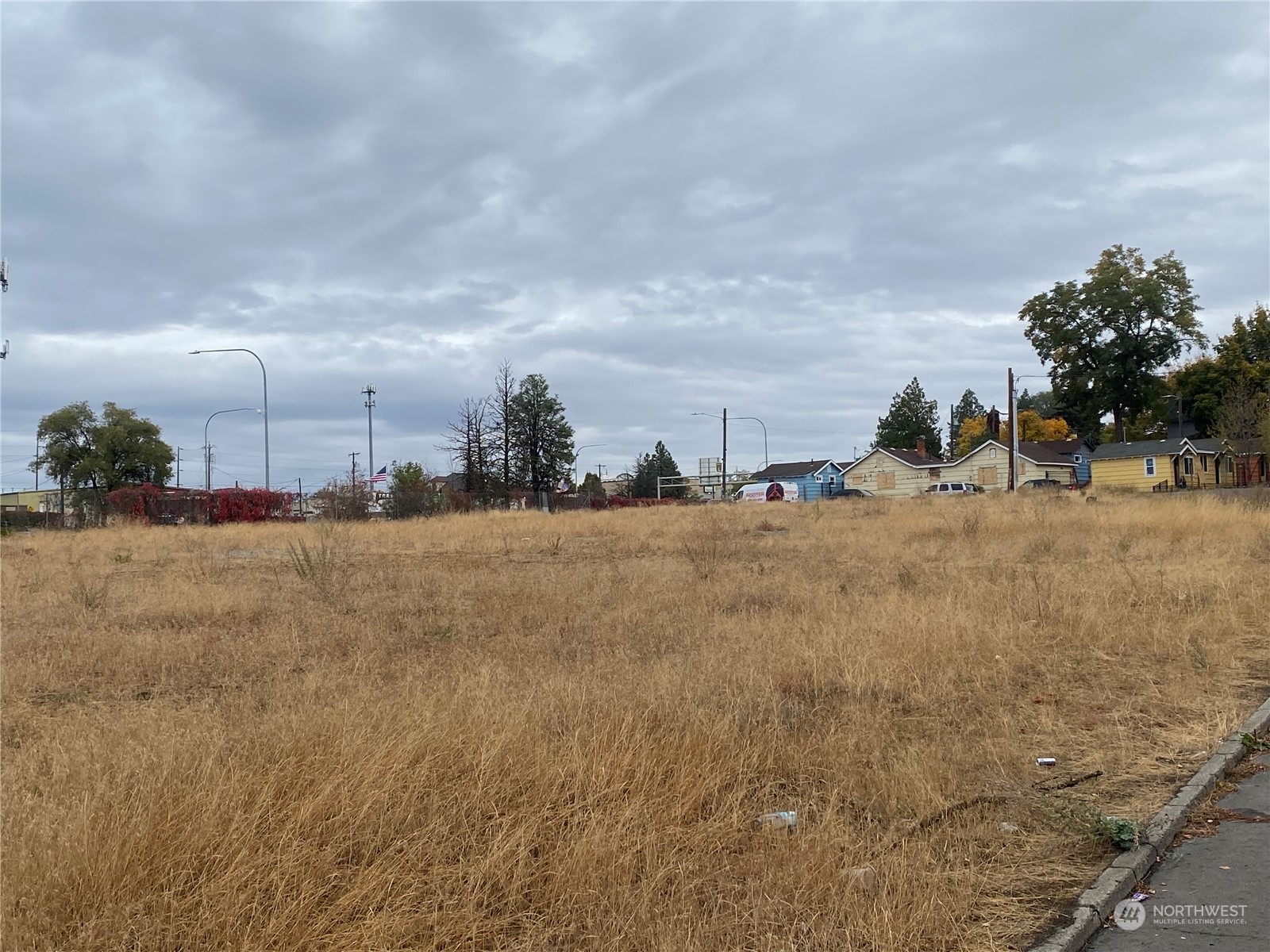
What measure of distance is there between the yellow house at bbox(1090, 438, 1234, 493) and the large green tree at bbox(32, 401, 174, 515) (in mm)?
75091

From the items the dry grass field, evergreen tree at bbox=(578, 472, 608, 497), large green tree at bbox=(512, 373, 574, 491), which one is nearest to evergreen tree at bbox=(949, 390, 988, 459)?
evergreen tree at bbox=(578, 472, 608, 497)

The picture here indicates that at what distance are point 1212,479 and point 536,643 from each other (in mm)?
65804

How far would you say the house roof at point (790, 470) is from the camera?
9350 centimetres

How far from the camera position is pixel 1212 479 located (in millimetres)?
62156

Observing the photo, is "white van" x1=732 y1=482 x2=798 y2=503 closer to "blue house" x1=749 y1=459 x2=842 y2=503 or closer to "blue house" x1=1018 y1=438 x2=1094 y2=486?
"blue house" x1=749 y1=459 x2=842 y2=503

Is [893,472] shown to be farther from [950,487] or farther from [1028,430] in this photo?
[1028,430]

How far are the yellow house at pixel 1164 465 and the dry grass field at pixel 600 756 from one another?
170ft

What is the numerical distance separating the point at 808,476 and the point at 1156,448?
33.4 metres

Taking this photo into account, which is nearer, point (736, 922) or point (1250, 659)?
point (736, 922)

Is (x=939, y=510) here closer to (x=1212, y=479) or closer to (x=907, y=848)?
(x=907, y=848)

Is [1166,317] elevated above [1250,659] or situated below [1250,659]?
above

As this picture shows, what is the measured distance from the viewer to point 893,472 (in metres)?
77.2

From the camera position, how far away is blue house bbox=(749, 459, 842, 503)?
86.8 metres

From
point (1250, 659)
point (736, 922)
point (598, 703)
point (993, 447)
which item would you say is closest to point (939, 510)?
point (1250, 659)
